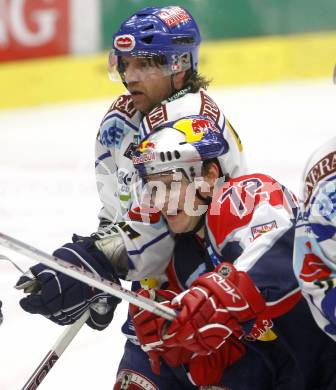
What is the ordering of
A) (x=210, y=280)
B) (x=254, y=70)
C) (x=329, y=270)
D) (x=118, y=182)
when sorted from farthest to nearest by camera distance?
1. (x=254, y=70)
2. (x=118, y=182)
3. (x=210, y=280)
4. (x=329, y=270)

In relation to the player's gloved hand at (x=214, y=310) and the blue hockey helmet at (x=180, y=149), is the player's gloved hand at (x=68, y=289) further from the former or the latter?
the player's gloved hand at (x=214, y=310)

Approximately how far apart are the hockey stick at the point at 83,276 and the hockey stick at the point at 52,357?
54 cm

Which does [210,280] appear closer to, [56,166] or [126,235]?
[126,235]

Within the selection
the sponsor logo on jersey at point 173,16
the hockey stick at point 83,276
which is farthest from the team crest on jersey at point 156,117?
the hockey stick at point 83,276

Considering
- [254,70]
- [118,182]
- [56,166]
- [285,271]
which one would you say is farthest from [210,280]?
[254,70]

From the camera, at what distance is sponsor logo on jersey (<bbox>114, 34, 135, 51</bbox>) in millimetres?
3434

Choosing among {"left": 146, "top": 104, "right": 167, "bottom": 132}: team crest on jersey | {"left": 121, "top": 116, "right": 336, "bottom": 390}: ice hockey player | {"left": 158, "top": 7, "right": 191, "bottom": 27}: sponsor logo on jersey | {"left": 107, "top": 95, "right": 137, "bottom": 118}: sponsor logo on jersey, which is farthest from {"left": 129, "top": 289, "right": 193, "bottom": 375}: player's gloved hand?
{"left": 158, "top": 7, "right": 191, "bottom": 27}: sponsor logo on jersey

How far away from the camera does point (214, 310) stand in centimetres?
215

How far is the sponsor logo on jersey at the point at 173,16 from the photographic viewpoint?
351cm

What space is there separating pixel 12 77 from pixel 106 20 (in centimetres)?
90

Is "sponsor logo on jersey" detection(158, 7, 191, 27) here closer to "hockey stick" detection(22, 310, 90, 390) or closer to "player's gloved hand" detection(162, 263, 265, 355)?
"hockey stick" detection(22, 310, 90, 390)

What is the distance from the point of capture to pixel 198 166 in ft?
8.14

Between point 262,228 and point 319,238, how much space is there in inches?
13.2

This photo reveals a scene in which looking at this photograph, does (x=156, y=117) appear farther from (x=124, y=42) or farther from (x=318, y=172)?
(x=318, y=172)
